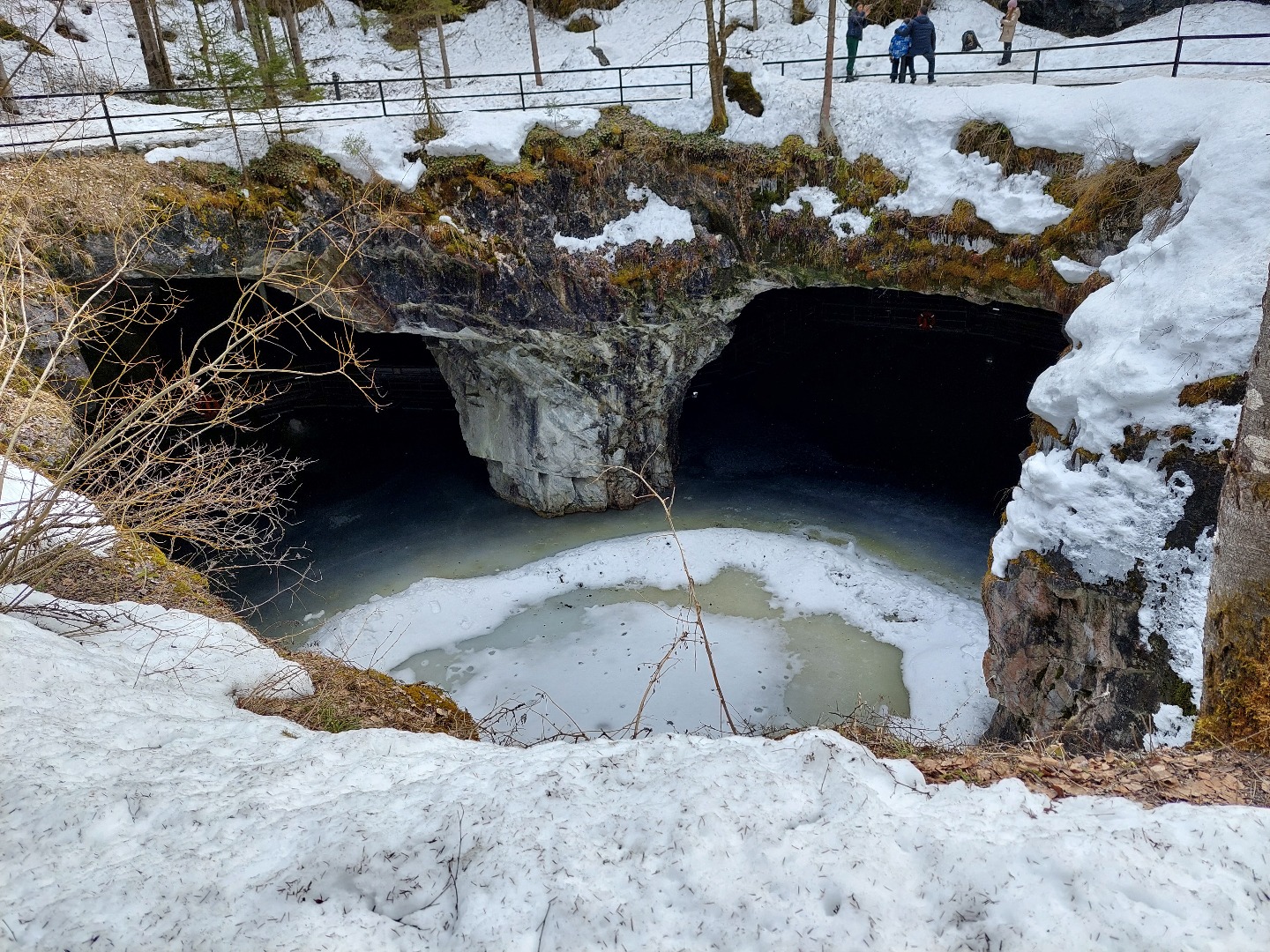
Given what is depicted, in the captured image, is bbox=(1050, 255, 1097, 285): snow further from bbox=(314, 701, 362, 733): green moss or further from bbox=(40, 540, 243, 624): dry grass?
Result: bbox=(40, 540, 243, 624): dry grass

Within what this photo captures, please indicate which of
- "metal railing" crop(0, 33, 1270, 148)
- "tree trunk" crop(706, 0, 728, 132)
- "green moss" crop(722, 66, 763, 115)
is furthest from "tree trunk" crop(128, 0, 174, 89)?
"green moss" crop(722, 66, 763, 115)

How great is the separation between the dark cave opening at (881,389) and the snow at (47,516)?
12.6 m

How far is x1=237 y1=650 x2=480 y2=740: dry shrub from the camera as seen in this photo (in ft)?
19.1

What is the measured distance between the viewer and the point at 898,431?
59.8 feet

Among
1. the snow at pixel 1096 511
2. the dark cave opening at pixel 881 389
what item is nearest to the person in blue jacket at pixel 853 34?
the dark cave opening at pixel 881 389

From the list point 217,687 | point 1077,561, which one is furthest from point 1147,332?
point 217,687

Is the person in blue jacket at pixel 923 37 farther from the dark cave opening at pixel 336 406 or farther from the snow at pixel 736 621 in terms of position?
the dark cave opening at pixel 336 406

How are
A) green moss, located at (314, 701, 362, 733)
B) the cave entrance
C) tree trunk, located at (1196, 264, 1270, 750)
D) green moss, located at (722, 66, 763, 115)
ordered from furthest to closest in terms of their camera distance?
the cave entrance, green moss, located at (722, 66, 763, 115), green moss, located at (314, 701, 362, 733), tree trunk, located at (1196, 264, 1270, 750)

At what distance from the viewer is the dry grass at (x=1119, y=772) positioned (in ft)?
12.0

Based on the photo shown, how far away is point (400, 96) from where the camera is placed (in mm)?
19734

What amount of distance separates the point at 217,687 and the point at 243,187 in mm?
10316

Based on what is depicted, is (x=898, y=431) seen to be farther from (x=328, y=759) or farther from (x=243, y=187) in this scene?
(x=328, y=759)

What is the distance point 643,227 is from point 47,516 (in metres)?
10.7

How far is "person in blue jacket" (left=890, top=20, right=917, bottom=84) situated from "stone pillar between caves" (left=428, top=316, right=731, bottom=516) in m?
5.80
